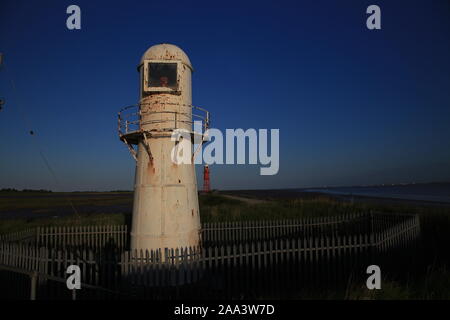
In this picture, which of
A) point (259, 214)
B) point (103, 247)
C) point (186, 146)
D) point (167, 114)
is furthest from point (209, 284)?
point (259, 214)

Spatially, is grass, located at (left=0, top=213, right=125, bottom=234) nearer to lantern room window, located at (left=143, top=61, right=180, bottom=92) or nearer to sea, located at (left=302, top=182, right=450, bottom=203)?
lantern room window, located at (left=143, top=61, right=180, bottom=92)

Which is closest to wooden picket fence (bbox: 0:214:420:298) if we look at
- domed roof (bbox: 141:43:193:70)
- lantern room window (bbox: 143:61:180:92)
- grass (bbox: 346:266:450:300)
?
grass (bbox: 346:266:450:300)

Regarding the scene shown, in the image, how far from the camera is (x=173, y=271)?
5.83 metres

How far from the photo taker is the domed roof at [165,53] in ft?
23.6

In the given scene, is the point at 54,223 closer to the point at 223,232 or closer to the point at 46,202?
the point at 223,232

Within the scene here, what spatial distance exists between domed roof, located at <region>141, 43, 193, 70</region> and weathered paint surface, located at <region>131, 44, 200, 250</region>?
0.03 meters

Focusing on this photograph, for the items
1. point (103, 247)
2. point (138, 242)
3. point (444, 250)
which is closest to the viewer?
point (138, 242)

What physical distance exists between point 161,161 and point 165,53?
3424 millimetres

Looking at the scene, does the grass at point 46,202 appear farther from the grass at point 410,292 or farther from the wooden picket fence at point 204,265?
the grass at point 410,292

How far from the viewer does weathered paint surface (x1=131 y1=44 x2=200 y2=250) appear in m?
6.69

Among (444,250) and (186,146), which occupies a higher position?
(186,146)

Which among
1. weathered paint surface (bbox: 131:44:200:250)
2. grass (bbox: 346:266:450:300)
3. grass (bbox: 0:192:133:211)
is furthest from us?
grass (bbox: 0:192:133:211)
